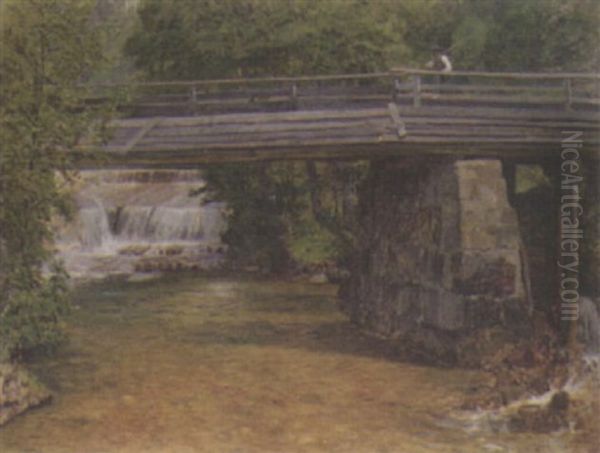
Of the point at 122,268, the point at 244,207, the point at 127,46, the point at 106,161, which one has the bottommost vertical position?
the point at 122,268

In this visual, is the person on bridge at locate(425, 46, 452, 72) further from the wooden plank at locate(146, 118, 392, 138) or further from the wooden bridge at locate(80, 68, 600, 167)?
the wooden plank at locate(146, 118, 392, 138)

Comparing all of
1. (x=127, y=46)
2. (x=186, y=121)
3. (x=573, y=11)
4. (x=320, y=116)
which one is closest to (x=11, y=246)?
(x=186, y=121)

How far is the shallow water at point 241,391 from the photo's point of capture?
9742 millimetres

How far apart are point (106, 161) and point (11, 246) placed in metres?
1.78

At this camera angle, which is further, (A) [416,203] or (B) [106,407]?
(A) [416,203]

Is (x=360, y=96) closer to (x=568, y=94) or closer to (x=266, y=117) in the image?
(x=266, y=117)

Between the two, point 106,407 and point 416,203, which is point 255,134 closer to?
point 416,203

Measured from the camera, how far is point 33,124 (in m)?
10.8

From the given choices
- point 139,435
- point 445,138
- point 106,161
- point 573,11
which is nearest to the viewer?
point 139,435

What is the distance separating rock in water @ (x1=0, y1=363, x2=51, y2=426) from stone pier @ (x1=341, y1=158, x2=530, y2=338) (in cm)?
560

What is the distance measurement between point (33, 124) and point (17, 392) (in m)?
3.06

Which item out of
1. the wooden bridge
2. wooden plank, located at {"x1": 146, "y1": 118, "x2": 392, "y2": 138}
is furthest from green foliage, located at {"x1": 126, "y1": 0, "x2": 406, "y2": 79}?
wooden plank, located at {"x1": 146, "y1": 118, "x2": 392, "y2": 138}

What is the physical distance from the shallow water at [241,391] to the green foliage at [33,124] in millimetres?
1414

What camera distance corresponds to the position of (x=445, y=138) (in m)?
13.2
